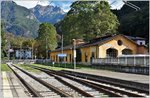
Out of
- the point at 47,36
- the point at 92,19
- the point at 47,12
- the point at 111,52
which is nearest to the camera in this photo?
the point at 47,12

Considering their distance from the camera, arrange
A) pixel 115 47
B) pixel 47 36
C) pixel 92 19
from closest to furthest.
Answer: pixel 115 47 < pixel 92 19 < pixel 47 36

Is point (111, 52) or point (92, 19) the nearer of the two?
point (111, 52)

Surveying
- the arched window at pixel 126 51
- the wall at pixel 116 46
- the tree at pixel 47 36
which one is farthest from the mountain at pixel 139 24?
the tree at pixel 47 36

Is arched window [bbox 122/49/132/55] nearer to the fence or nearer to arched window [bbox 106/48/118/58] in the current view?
arched window [bbox 106/48/118/58]

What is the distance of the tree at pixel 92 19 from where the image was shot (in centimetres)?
7638

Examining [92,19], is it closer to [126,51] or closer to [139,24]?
[126,51]

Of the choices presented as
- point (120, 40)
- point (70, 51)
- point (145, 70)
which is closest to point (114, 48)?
point (120, 40)

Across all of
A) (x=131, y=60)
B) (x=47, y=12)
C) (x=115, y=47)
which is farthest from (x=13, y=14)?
(x=47, y=12)

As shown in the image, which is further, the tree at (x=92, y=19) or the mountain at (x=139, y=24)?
the mountain at (x=139, y=24)

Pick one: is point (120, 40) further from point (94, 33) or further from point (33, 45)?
point (33, 45)

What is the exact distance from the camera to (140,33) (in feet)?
276

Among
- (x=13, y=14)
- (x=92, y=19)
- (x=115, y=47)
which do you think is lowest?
(x=115, y=47)

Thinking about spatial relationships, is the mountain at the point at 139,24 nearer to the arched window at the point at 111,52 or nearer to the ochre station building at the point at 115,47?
the ochre station building at the point at 115,47

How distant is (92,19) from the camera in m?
76.1
